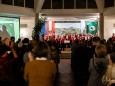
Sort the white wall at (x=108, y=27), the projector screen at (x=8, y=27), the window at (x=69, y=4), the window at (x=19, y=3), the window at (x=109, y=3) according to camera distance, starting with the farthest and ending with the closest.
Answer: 1. the white wall at (x=108, y=27)
2. the window at (x=69, y=4)
3. the window at (x=109, y=3)
4. the window at (x=19, y=3)
5. the projector screen at (x=8, y=27)

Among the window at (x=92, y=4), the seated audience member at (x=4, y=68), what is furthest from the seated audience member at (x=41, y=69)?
the window at (x=92, y=4)

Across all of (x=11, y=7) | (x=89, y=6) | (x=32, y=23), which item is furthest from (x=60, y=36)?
(x=11, y=7)

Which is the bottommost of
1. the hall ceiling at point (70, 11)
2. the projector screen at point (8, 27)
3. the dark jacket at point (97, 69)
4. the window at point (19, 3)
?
the dark jacket at point (97, 69)

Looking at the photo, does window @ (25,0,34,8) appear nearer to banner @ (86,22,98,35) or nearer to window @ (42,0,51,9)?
window @ (42,0,51,9)

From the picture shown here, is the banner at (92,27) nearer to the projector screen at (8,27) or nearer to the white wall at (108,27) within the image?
the white wall at (108,27)

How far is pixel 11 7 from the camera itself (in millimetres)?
19734

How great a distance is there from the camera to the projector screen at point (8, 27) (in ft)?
61.3

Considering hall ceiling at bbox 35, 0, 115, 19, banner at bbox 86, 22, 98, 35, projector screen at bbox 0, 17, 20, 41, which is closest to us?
projector screen at bbox 0, 17, 20, 41

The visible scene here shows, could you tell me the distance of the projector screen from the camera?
18.7m

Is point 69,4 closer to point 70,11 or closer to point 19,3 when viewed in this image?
point 70,11

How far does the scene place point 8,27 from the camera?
62.9ft

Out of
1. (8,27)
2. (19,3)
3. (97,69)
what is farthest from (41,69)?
(19,3)

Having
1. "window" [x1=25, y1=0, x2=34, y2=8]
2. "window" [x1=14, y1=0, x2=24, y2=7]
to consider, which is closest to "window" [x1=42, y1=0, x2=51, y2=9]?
"window" [x1=25, y1=0, x2=34, y2=8]

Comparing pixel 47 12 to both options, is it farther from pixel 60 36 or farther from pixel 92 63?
pixel 92 63
